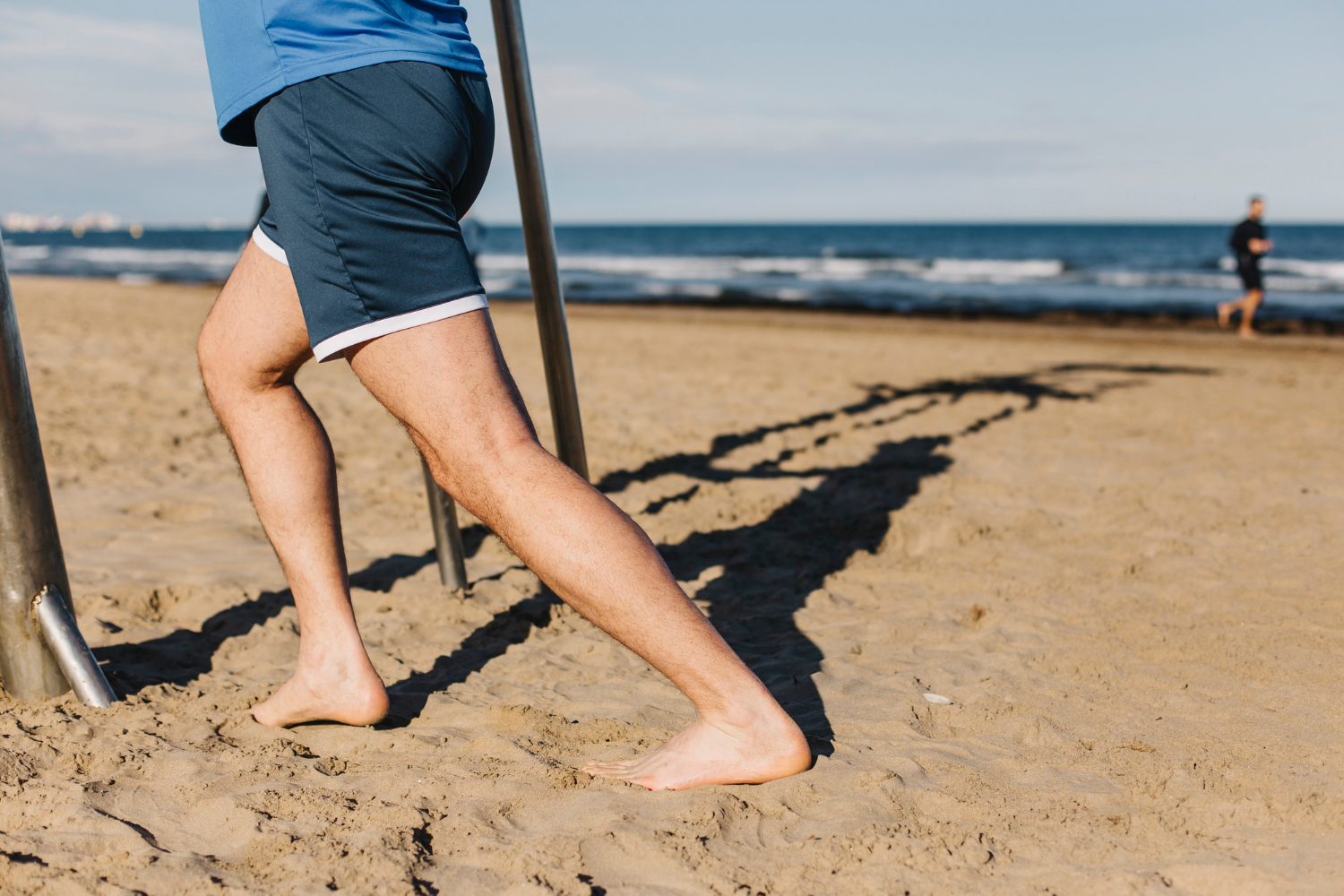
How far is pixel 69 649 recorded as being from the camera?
175 centimetres

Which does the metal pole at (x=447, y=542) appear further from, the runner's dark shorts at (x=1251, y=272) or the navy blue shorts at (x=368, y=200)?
the runner's dark shorts at (x=1251, y=272)

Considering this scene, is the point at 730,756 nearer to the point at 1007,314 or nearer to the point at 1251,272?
the point at 1251,272

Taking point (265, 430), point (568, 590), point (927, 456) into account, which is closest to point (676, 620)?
point (568, 590)

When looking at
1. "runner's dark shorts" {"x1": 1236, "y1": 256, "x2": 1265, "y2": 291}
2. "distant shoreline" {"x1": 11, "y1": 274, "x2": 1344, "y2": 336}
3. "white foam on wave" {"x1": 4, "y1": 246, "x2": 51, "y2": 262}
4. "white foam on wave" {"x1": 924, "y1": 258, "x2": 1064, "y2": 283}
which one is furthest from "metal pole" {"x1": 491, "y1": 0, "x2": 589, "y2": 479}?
"white foam on wave" {"x1": 4, "y1": 246, "x2": 51, "y2": 262}

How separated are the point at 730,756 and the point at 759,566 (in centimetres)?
144

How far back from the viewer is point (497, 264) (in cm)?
3606

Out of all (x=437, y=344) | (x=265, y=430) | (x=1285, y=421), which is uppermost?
(x=437, y=344)

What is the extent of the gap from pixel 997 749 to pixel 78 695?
5.59ft

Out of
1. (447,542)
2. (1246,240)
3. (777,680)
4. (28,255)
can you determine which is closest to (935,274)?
(1246,240)

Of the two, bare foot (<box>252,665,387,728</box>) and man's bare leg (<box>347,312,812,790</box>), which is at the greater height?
man's bare leg (<box>347,312,812,790</box>)

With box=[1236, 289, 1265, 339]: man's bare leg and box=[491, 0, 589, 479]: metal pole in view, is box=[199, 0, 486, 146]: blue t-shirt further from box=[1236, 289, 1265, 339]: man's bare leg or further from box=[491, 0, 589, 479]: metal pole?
box=[1236, 289, 1265, 339]: man's bare leg

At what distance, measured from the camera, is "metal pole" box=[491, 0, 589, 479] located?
6.90ft

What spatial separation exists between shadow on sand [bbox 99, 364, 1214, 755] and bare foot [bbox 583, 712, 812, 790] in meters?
0.19

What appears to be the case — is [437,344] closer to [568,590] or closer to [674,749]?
[568,590]
